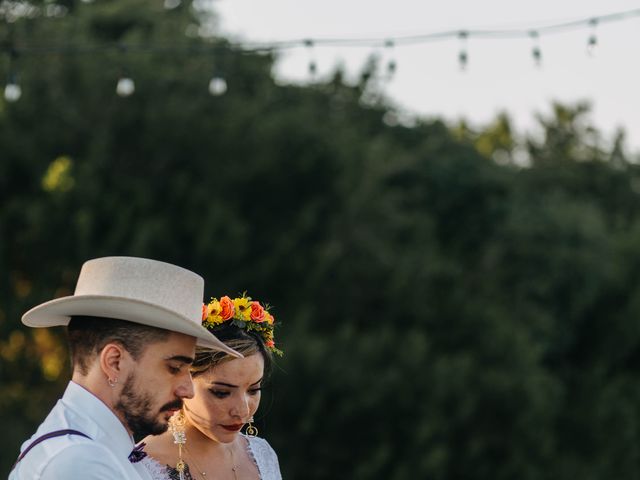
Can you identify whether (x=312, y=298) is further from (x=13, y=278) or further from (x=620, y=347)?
(x=620, y=347)

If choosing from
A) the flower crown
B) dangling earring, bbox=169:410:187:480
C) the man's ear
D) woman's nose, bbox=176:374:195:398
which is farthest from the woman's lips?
the man's ear

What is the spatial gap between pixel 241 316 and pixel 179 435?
1.38 ft

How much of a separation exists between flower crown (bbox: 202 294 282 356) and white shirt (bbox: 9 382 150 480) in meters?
1.25

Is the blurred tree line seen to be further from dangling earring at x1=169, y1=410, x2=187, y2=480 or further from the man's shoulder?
the man's shoulder

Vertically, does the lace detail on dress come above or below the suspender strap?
below

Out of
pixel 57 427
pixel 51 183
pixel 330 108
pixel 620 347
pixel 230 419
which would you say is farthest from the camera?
pixel 620 347

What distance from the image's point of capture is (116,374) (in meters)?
2.62

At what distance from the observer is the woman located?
370cm

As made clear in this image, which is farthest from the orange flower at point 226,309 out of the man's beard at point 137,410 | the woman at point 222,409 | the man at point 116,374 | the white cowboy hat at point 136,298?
the man's beard at point 137,410

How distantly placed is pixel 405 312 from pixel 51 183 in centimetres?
563

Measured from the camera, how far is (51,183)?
1661 cm

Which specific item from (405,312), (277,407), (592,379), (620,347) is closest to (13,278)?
(277,407)

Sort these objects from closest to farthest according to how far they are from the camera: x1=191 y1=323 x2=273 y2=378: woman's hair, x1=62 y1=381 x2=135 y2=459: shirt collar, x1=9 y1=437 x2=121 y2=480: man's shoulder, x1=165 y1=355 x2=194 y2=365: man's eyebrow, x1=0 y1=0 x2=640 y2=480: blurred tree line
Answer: x1=9 y1=437 x2=121 y2=480: man's shoulder, x1=62 y1=381 x2=135 y2=459: shirt collar, x1=165 y1=355 x2=194 y2=365: man's eyebrow, x1=191 y1=323 x2=273 y2=378: woman's hair, x1=0 y1=0 x2=640 y2=480: blurred tree line

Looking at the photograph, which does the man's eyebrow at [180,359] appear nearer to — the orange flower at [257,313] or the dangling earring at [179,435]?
the dangling earring at [179,435]
